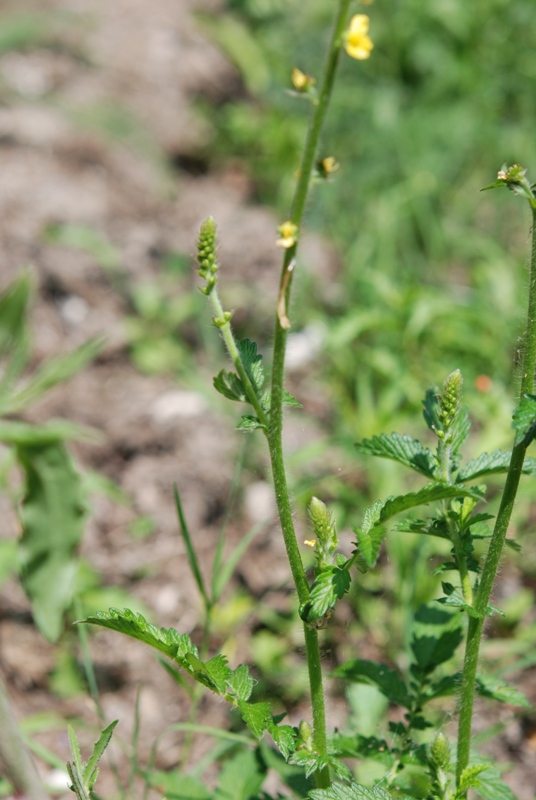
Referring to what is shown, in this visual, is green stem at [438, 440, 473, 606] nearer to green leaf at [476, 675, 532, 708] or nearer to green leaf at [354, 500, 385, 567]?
green leaf at [354, 500, 385, 567]

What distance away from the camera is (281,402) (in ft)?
3.21

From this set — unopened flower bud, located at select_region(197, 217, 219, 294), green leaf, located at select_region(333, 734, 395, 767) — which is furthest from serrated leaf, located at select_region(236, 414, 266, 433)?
green leaf, located at select_region(333, 734, 395, 767)

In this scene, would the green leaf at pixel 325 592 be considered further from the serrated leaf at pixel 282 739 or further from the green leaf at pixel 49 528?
the green leaf at pixel 49 528

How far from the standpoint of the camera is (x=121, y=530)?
2.36 metres

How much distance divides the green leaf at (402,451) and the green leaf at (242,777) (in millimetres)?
548

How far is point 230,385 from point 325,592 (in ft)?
0.85

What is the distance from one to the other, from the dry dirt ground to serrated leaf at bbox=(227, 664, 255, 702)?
0.95 metres

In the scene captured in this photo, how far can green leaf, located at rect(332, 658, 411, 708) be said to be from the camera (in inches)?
47.7

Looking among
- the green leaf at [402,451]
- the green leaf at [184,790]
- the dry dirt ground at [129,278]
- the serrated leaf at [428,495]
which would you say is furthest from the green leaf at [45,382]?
the serrated leaf at [428,495]

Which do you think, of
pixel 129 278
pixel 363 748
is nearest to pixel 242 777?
pixel 363 748

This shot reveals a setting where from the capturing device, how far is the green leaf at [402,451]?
1063mm

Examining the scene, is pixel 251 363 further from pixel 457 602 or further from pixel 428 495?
pixel 457 602

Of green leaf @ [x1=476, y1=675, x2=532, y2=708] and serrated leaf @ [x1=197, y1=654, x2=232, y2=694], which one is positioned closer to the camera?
serrated leaf @ [x1=197, y1=654, x2=232, y2=694]

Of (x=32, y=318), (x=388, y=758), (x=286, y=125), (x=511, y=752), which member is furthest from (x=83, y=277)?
(x=388, y=758)
